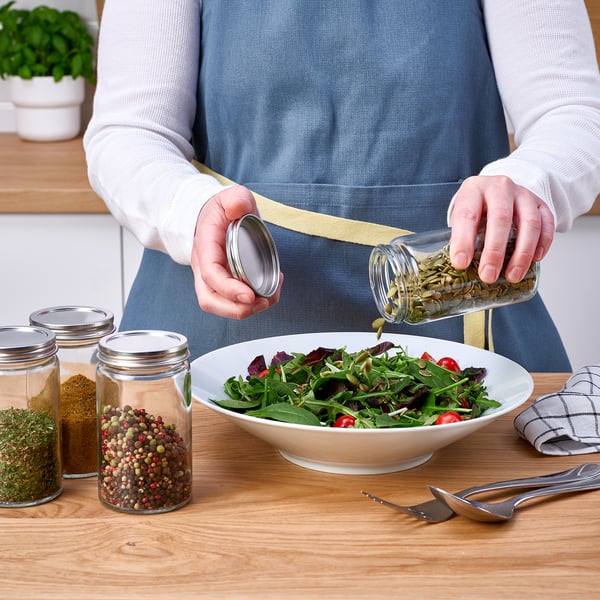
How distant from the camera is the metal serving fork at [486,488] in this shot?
2.63ft

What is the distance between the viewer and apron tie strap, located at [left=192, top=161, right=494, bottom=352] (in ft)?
4.29

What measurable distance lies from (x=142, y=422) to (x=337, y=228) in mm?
579

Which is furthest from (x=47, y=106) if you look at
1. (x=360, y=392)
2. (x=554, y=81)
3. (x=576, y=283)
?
(x=360, y=392)

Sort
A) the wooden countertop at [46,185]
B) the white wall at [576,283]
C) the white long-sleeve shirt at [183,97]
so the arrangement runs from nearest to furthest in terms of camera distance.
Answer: the white long-sleeve shirt at [183,97], the wooden countertop at [46,185], the white wall at [576,283]

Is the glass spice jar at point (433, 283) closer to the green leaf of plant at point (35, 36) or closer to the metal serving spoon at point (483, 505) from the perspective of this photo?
the metal serving spoon at point (483, 505)

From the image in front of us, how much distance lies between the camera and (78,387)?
91cm

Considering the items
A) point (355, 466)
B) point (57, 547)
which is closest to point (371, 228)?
point (355, 466)

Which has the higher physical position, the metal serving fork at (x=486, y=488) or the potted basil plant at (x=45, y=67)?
the potted basil plant at (x=45, y=67)

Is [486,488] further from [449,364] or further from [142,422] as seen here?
[142,422]

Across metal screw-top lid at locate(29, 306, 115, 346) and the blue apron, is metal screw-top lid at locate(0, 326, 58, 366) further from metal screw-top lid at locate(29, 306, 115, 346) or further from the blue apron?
the blue apron

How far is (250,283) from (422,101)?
0.48 m

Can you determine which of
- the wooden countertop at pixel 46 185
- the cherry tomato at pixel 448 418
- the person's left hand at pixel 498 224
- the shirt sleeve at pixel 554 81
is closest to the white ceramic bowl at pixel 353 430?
the cherry tomato at pixel 448 418

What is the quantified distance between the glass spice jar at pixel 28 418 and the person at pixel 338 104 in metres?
0.45

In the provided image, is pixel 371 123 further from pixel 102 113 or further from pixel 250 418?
pixel 250 418
